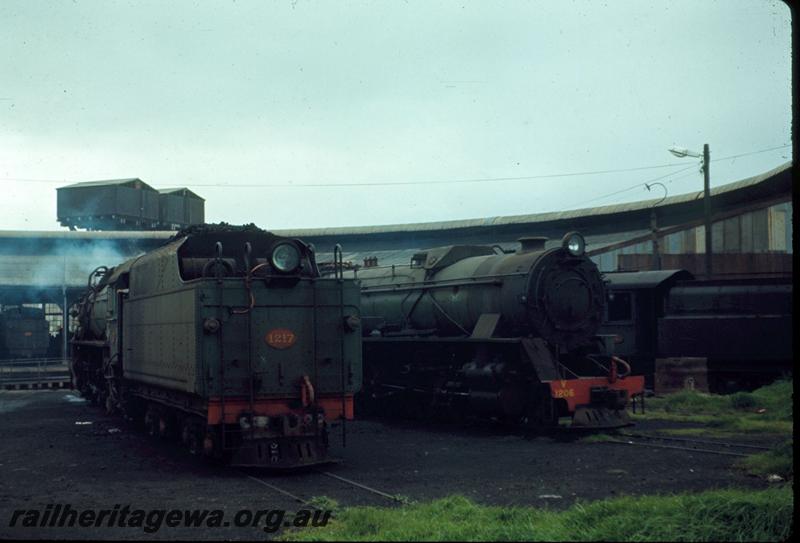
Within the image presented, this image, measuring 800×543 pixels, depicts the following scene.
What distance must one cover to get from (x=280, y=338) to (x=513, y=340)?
4898mm

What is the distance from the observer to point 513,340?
1523 cm

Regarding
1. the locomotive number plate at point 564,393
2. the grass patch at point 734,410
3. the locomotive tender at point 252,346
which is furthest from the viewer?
the grass patch at point 734,410

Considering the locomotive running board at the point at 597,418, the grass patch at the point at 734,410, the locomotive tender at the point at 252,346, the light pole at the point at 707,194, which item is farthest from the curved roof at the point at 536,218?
the locomotive tender at the point at 252,346

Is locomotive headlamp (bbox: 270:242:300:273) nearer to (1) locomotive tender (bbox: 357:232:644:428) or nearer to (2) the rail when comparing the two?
(1) locomotive tender (bbox: 357:232:644:428)

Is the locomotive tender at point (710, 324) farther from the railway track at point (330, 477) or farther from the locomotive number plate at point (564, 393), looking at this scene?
the railway track at point (330, 477)

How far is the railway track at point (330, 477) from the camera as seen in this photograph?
9.38 metres

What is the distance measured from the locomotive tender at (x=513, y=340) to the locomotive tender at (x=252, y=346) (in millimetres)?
4036

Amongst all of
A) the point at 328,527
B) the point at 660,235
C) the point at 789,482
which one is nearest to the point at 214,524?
the point at 328,527

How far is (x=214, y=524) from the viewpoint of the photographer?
8359 millimetres

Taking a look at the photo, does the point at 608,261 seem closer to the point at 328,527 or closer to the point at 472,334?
the point at 472,334

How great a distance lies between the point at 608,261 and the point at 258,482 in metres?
28.9

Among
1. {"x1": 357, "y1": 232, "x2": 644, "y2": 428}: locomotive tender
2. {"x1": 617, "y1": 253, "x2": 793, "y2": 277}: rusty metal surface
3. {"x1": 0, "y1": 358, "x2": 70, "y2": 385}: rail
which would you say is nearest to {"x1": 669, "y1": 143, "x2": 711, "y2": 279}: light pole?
{"x1": 617, "y1": 253, "x2": 793, "y2": 277}: rusty metal surface

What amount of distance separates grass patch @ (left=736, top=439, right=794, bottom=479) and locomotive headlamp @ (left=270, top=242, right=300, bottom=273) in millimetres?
6422
